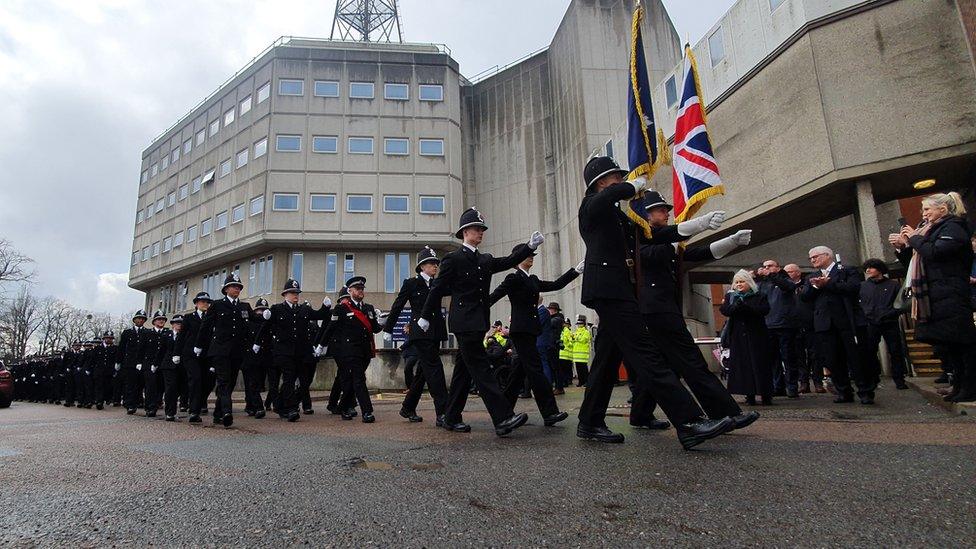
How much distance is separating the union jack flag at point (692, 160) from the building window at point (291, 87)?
2954 cm

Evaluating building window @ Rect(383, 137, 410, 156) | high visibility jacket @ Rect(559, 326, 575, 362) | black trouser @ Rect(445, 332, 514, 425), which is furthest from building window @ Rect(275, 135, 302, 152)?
black trouser @ Rect(445, 332, 514, 425)

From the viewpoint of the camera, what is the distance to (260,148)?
32.1 m

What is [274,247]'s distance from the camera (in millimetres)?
31141

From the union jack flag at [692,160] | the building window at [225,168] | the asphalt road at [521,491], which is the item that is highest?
the building window at [225,168]

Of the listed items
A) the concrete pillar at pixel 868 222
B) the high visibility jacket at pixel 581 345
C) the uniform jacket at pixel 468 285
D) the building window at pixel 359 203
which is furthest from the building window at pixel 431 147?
the uniform jacket at pixel 468 285

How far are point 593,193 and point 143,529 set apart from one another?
3503 mm

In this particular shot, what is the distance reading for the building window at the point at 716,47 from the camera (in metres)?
16.6

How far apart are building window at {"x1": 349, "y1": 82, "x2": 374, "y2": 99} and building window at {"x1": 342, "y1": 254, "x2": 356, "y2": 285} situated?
32.2 ft

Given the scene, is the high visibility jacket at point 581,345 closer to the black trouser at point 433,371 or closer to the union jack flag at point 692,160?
the union jack flag at point 692,160

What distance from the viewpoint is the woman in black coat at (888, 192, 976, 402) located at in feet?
16.4

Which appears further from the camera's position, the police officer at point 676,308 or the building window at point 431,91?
the building window at point 431,91

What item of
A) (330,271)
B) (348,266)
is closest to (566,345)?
(348,266)

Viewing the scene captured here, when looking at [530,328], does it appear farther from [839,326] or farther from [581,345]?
[581,345]

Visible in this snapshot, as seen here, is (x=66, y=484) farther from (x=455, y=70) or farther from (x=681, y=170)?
(x=455, y=70)
